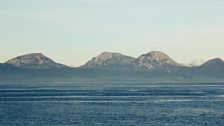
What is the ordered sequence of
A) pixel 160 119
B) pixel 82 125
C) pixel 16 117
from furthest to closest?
1. pixel 16 117
2. pixel 160 119
3. pixel 82 125

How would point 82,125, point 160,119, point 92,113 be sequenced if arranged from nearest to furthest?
1. point 82,125
2. point 160,119
3. point 92,113

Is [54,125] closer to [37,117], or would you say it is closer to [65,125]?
[65,125]

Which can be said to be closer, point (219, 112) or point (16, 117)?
point (16, 117)

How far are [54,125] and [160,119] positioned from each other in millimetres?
26637

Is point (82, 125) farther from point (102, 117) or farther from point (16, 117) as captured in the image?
point (16, 117)

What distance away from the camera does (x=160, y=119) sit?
131 meters

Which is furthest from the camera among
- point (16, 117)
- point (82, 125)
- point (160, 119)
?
point (16, 117)

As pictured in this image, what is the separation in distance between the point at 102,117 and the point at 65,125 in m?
18.5

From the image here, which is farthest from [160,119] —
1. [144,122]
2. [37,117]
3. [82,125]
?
[37,117]

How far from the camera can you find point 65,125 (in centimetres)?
12006

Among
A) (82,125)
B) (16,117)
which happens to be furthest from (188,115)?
(16,117)

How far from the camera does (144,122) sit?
12481 cm

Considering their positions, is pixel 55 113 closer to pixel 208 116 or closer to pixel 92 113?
pixel 92 113

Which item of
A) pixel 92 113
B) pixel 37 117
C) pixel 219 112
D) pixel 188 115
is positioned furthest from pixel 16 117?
pixel 219 112
